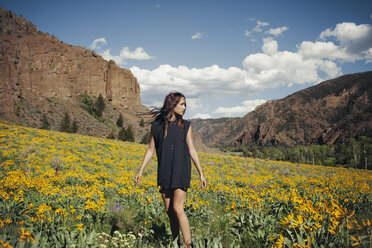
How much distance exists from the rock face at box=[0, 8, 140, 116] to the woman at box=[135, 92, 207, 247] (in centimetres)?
6087

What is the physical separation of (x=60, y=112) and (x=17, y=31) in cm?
4386

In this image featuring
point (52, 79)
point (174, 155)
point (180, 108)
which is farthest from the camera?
point (52, 79)

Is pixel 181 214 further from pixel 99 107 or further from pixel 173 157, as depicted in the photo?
pixel 99 107

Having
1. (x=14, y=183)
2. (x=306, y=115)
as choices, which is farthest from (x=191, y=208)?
(x=306, y=115)

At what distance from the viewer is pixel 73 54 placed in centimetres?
10144

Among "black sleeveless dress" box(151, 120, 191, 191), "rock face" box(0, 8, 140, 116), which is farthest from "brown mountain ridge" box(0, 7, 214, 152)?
"black sleeveless dress" box(151, 120, 191, 191)

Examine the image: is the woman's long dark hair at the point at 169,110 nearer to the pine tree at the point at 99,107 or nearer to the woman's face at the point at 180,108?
the woman's face at the point at 180,108

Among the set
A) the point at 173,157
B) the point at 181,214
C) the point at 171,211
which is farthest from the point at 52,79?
the point at 181,214

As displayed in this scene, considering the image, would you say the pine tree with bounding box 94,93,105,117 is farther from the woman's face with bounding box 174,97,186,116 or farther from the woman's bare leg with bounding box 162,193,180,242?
the woman's bare leg with bounding box 162,193,180,242

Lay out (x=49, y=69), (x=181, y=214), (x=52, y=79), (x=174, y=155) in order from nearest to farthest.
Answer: (x=181, y=214), (x=174, y=155), (x=52, y=79), (x=49, y=69)

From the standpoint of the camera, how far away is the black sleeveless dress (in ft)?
10.5

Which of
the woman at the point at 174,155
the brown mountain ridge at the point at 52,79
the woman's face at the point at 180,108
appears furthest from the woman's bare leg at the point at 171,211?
the brown mountain ridge at the point at 52,79

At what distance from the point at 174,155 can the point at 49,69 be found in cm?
10101

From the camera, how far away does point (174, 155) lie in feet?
10.9
